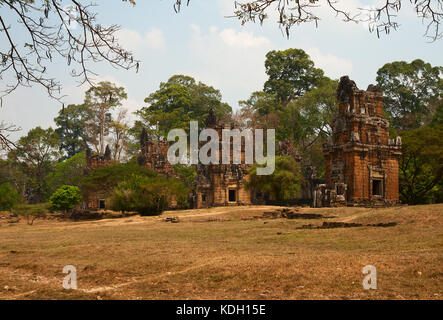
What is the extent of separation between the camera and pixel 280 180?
105 feet

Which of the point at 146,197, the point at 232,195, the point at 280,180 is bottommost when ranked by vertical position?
the point at 232,195

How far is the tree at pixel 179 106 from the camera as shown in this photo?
4972cm

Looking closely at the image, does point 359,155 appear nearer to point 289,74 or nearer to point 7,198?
point 7,198

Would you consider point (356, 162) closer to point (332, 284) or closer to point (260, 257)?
point (260, 257)

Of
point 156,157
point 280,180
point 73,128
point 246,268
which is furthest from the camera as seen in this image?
point 73,128

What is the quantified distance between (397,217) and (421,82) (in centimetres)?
4186

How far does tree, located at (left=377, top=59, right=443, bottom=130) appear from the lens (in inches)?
1937

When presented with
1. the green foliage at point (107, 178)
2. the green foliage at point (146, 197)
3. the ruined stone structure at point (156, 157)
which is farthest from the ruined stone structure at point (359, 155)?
the ruined stone structure at point (156, 157)

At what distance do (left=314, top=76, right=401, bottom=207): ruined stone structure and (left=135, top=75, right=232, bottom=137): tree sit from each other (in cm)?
2555

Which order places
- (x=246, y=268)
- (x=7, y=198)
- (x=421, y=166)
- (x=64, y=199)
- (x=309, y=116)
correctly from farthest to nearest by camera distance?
(x=309, y=116) < (x=7, y=198) < (x=64, y=199) < (x=421, y=166) < (x=246, y=268)

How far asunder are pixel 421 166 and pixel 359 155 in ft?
19.8

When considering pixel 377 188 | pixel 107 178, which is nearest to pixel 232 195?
pixel 107 178

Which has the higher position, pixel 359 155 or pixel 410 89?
pixel 410 89
